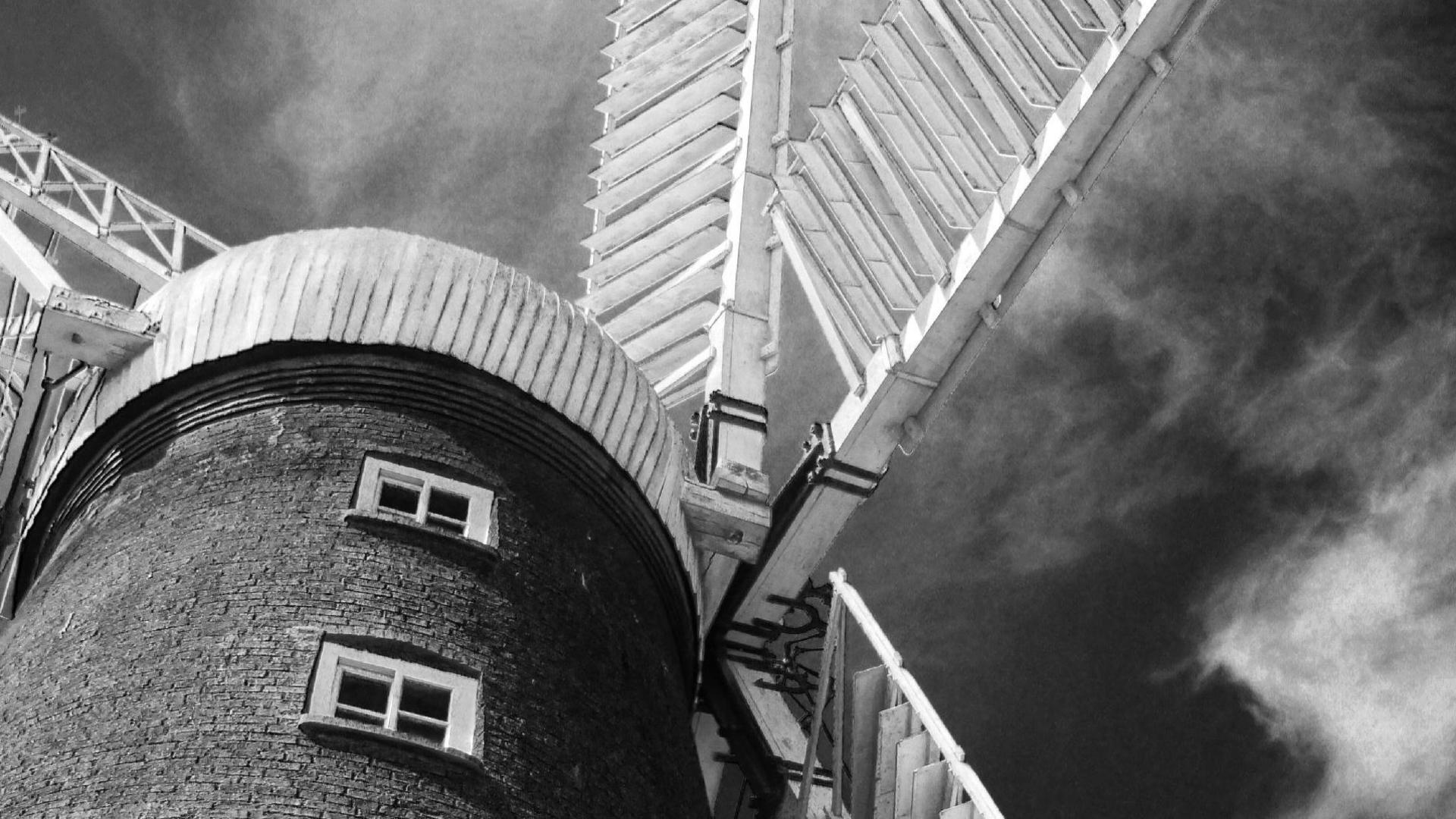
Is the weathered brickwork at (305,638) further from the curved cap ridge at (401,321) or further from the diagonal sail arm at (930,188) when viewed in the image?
the diagonal sail arm at (930,188)

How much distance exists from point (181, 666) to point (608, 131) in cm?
1512

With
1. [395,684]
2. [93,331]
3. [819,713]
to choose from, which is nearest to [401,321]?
[93,331]

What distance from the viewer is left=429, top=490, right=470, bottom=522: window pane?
20.3 metres

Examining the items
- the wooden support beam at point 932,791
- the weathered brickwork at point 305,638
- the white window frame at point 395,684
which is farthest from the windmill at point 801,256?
the white window frame at point 395,684

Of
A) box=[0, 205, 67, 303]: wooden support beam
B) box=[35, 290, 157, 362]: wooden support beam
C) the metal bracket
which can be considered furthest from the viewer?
box=[0, 205, 67, 303]: wooden support beam

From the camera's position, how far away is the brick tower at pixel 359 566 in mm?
17359

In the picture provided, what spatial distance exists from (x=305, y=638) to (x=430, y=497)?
246cm

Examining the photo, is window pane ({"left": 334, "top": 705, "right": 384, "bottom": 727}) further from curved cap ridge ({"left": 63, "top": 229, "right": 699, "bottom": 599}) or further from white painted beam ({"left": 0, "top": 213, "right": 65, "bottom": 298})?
white painted beam ({"left": 0, "top": 213, "right": 65, "bottom": 298})

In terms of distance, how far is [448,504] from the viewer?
66.6 feet

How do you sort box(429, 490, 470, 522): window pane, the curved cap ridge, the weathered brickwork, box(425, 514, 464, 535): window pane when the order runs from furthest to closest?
the curved cap ridge < box(429, 490, 470, 522): window pane < box(425, 514, 464, 535): window pane < the weathered brickwork

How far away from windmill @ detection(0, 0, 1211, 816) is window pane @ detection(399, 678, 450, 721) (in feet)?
18.2

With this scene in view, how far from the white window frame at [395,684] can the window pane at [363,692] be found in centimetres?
7

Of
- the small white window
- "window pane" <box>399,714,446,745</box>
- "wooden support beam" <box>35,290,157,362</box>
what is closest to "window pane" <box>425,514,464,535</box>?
the small white window

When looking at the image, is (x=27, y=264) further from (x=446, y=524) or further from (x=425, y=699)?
(x=425, y=699)
